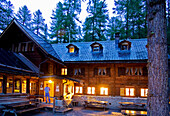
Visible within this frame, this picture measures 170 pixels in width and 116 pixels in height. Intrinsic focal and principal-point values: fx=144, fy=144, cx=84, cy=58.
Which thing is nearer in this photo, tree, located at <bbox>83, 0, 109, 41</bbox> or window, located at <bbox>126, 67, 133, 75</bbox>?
window, located at <bbox>126, 67, 133, 75</bbox>

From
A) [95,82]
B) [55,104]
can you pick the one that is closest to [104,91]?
[95,82]

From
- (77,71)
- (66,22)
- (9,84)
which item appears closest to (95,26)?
(66,22)

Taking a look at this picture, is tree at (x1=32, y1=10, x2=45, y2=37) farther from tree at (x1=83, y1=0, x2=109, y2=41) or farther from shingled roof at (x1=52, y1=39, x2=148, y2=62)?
shingled roof at (x1=52, y1=39, x2=148, y2=62)

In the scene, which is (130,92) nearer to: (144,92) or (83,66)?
(144,92)

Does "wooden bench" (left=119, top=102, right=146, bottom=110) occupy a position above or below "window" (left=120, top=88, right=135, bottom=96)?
below

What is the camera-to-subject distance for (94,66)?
1812cm

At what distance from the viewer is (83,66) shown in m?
18.5

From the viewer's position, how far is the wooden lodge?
48.9ft

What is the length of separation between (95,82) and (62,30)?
19.6 m

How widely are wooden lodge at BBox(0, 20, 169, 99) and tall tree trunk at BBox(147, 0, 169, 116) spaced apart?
10383 millimetres

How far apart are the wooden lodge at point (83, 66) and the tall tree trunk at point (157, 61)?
10.4m

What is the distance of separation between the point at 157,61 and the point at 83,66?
1363 centimetres

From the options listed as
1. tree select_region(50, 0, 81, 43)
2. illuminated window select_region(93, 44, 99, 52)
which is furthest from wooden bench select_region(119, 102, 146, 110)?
tree select_region(50, 0, 81, 43)

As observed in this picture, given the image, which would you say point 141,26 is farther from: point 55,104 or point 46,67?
point 55,104
